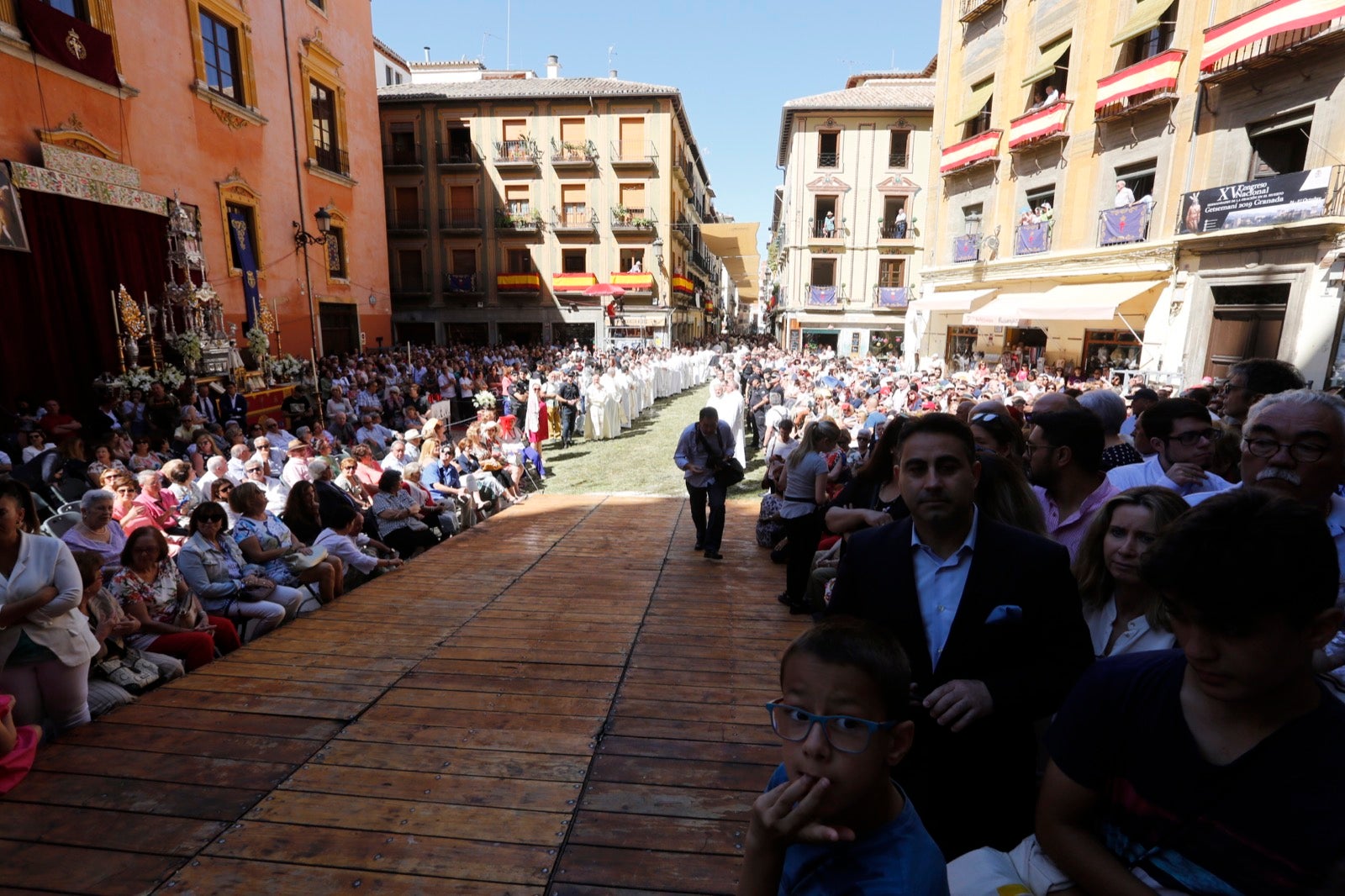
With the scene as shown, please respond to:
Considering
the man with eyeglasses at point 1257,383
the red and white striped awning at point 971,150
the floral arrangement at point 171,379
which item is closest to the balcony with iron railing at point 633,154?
the red and white striped awning at point 971,150

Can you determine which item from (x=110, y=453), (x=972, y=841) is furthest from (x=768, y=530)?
(x=110, y=453)

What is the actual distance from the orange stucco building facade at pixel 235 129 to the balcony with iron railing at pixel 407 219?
870cm

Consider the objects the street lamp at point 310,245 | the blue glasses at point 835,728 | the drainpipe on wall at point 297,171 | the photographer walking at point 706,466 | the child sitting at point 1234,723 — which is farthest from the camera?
the street lamp at point 310,245

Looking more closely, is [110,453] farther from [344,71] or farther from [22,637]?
[344,71]

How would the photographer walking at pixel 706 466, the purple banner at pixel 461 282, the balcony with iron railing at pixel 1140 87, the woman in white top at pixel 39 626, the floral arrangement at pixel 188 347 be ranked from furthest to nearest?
1. the purple banner at pixel 461 282
2. the balcony with iron railing at pixel 1140 87
3. the floral arrangement at pixel 188 347
4. the photographer walking at pixel 706 466
5. the woman in white top at pixel 39 626

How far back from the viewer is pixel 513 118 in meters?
29.8

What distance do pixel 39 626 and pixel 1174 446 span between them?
5.45m

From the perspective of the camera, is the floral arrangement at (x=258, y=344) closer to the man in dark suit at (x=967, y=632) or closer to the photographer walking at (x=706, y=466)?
the photographer walking at (x=706, y=466)

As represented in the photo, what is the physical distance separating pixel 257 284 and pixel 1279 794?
745 inches

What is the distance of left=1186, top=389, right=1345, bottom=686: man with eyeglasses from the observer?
2.10 meters

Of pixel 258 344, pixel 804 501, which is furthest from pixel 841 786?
pixel 258 344

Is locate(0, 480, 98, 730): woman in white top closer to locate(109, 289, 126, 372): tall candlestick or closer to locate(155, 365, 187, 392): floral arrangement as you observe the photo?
locate(155, 365, 187, 392): floral arrangement

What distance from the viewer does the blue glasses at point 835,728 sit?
1135mm

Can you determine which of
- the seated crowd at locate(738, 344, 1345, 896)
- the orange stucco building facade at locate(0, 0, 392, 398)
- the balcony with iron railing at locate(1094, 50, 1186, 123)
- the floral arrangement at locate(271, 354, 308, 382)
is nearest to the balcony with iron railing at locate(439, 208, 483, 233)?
the orange stucco building facade at locate(0, 0, 392, 398)
